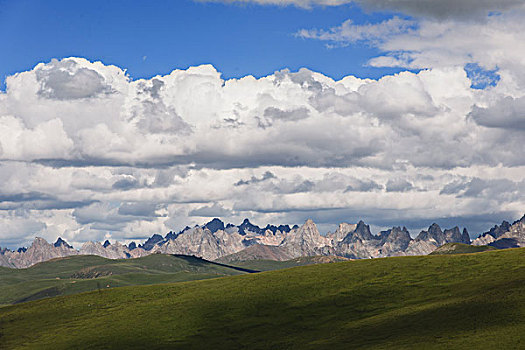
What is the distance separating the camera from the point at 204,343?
150 metres

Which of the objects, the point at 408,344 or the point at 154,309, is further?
the point at 154,309

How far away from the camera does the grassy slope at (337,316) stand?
4712 inches

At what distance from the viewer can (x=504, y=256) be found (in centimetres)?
18788

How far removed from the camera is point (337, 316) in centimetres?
15362

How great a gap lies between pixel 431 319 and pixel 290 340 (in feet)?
96.9

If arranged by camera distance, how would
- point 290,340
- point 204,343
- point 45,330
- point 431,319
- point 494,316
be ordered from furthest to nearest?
point 45,330, point 204,343, point 290,340, point 431,319, point 494,316

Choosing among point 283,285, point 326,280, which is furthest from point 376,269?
point 283,285

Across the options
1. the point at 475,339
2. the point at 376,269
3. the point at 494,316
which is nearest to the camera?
the point at 475,339

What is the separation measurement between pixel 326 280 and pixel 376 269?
15.9 m

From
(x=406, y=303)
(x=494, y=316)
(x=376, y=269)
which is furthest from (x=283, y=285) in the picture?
(x=494, y=316)

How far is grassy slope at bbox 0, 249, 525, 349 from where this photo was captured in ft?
393

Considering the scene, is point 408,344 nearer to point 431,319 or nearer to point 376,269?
point 431,319

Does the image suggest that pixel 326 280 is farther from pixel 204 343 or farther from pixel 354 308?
pixel 204 343

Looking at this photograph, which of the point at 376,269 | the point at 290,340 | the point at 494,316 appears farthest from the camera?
the point at 376,269
